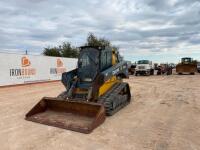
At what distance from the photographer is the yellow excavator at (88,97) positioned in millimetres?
7057

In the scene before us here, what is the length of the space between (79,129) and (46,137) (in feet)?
2.93

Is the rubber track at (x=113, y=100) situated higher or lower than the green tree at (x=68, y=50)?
lower

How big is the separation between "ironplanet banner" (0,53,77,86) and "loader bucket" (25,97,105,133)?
10.6 meters

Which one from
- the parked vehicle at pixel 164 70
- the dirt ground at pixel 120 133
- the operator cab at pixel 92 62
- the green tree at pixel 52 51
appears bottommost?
the dirt ground at pixel 120 133

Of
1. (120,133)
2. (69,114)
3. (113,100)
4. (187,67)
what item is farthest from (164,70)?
(120,133)

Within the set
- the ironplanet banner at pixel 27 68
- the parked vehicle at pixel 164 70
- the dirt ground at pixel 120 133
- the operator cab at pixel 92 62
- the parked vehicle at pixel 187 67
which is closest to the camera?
the dirt ground at pixel 120 133

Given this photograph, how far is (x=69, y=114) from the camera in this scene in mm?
7699

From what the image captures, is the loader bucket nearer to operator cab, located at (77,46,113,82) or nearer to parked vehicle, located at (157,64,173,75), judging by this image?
operator cab, located at (77,46,113,82)

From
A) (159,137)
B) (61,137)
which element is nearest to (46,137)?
(61,137)

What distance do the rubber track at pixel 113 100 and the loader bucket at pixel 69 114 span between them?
32.1 inches

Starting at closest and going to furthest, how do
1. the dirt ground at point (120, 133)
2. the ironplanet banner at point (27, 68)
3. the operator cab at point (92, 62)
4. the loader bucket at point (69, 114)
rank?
the dirt ground at point (120, 133), the loader bucket at point (69, 114), the operator cab at point (92, 62), the ironplanet banner at point (27, 68)

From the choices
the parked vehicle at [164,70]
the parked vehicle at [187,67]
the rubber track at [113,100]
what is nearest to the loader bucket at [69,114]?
the rubber track at [113,100]

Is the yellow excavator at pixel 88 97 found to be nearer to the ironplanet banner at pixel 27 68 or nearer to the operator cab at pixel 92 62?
the operator cab at pixel 92 62

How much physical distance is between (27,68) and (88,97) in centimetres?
1304
